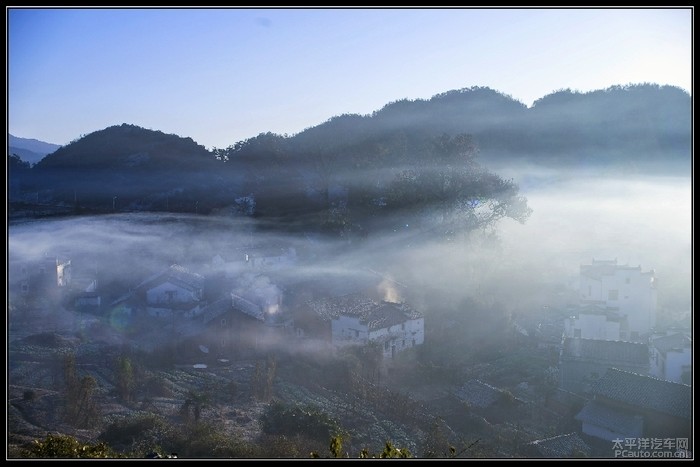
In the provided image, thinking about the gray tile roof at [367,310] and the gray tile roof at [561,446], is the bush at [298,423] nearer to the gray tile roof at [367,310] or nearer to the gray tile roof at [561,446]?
the gray tile roof at [561,446]

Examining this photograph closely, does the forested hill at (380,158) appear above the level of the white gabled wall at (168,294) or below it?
above

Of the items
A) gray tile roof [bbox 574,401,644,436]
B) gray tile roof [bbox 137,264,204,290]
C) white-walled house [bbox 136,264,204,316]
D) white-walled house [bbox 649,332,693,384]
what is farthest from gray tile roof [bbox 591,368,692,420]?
gray tile roof [bbox 137,264,204,290]

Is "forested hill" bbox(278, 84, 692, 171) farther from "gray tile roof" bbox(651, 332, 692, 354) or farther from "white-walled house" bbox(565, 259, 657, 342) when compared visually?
"gray tile roof" bbox(651, 332, 692, 354)

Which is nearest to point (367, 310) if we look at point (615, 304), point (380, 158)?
point (615, 304)

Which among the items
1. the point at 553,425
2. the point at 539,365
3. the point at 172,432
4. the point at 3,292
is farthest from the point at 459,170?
the point at 3,292

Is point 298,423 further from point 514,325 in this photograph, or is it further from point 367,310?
point 514,325

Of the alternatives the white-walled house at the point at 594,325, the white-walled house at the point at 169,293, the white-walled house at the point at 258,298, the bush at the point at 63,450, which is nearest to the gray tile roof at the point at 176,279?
the white-walled house at the point at 169,293
